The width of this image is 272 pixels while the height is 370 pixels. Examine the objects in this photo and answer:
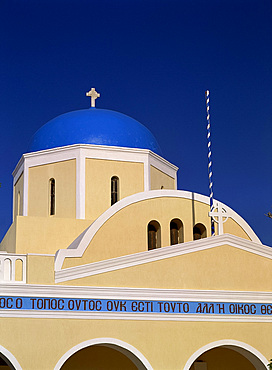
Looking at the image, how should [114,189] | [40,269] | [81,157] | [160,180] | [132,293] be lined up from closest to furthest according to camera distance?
[40,269]
[132,293]
[81,157]
[114,189]
[160,180]

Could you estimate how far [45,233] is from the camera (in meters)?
19.0

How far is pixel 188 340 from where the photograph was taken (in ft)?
52.4

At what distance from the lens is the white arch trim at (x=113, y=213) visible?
1635 cm

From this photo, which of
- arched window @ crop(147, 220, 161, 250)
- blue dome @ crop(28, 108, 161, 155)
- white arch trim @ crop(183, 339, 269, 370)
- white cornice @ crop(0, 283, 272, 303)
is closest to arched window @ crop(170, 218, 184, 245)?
arched window @ crop(147, 220, 161, 250)

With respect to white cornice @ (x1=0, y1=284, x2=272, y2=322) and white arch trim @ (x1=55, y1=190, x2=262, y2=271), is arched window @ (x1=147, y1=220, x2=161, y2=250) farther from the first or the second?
white cornice @ (x1=0, y1=284, x2=272, y2=322)

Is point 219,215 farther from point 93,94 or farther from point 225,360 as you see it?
point 93,94

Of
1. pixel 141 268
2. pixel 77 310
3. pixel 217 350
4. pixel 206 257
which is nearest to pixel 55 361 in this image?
pixel 77 310

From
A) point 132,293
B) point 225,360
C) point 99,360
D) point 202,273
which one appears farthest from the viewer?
point 225,360

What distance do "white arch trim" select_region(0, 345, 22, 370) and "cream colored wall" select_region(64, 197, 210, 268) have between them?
3001 mm

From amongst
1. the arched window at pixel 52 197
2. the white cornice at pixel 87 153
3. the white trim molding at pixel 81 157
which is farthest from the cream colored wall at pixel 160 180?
the arched window at pixel 52 197

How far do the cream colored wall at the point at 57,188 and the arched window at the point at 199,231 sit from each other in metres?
3.68

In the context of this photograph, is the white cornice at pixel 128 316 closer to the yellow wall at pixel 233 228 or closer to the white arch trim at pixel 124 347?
the white arch trim at pixel 124 347

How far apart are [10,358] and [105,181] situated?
24.6 ft

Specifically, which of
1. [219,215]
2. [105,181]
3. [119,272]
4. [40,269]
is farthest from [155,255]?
[105,181]
